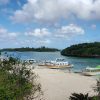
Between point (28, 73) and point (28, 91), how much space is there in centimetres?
585

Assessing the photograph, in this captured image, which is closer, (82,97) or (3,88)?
(3,88)

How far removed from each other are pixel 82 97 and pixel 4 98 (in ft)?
26.1

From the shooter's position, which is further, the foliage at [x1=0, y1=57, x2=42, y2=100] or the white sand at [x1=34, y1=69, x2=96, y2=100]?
the white sand at [x1=34, y1=69, x2=96, y2=100]

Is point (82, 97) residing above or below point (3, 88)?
below

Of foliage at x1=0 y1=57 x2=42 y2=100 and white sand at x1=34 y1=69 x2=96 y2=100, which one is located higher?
foliage at x1=0 y1=57 x2=42 y2=100

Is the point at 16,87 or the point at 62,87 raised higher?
the point at 16,87

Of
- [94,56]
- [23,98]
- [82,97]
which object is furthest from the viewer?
[94,56]

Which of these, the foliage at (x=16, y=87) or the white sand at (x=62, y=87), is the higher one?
the foliage at (x=16, y=87)

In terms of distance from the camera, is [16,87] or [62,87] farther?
[62,87]

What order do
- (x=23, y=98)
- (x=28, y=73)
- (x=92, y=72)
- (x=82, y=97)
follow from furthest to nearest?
(x=92, y=72), (x=28, y=73), (x=82, y=97), (x=23, y=98)

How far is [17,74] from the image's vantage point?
20.4 m

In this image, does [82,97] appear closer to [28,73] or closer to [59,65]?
[28,73]

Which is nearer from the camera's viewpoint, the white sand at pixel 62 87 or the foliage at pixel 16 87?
the foliage at pixel 16 87

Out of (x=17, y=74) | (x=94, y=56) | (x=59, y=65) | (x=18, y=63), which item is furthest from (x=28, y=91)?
(x=94, y=56)
